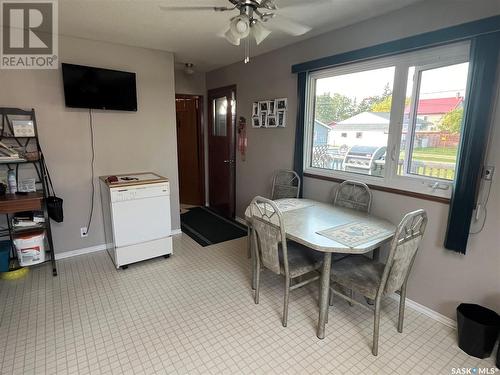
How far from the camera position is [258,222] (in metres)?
2.07

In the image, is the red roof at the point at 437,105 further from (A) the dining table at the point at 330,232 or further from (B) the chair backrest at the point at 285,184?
(B) the chair backrest at the point at 285,184

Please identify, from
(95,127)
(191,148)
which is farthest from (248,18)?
(191,148)

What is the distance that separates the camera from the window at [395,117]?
2062 mm

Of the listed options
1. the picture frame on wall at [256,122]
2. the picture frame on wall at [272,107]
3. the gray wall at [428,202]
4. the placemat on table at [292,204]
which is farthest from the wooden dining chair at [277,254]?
the picture frame on wall at [256,122]

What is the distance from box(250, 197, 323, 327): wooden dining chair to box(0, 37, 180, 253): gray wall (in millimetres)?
1918

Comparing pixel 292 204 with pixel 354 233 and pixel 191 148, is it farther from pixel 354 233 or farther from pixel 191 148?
pixel 191 148

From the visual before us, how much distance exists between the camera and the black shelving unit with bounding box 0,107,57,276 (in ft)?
8.50

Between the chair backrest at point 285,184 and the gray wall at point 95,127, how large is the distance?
55.0 inches

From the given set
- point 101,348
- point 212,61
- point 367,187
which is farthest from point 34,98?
point 367,187

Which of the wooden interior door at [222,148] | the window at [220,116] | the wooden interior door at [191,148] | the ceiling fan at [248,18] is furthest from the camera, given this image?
the wooden interior door at [191,148]

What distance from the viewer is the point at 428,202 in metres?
2.15

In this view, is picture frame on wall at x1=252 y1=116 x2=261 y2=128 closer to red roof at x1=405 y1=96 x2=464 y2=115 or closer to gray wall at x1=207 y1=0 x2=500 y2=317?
gray wall at x1=207 y1=0 x2=500 y2=317

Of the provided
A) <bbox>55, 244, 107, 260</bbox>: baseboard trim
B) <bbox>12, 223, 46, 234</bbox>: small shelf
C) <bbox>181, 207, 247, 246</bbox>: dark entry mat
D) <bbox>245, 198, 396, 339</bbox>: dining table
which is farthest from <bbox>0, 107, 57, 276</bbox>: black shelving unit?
<bbox>245, 198, 396, 339</bbox>: dining table

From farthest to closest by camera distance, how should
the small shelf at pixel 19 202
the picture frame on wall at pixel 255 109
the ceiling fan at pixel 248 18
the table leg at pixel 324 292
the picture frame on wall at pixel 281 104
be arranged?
the picture frame on wall at pixel 255 109, the picture frame on wall at pixel 281 104, the small shelf at pixel 19 202, the table leg at pixel 324 292, the ceiling fan at pixel 248 18
